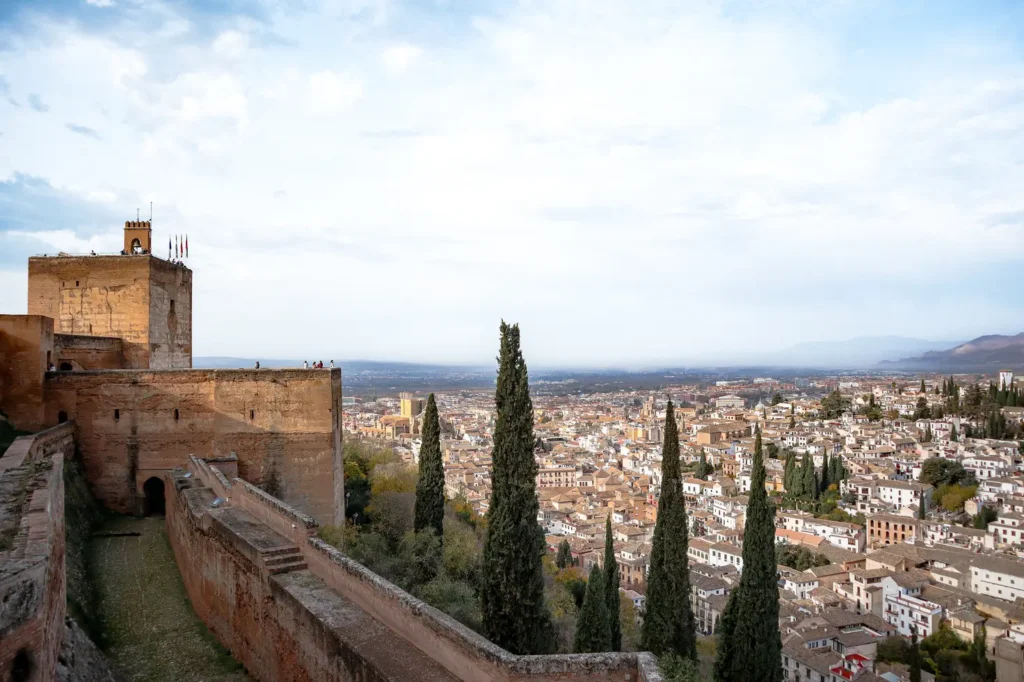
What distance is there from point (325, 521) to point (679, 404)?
170515mm

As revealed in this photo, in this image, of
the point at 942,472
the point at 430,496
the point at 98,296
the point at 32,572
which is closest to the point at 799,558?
the point at 942,472

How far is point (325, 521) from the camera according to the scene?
46.9 feet

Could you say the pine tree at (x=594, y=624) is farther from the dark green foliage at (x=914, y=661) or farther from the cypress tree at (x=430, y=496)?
the dark green foliage at (x=914, y=661)

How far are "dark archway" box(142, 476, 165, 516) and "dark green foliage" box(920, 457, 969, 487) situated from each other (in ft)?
240

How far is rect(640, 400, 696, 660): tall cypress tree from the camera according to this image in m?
16.9

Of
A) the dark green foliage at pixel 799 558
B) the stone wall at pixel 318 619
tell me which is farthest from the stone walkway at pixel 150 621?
the dark green foliage at pixel 799 558

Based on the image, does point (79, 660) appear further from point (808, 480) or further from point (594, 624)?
point (808, 480)

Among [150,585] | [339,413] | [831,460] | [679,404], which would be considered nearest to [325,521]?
[339,413]

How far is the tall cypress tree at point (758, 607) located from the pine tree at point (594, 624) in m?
3.23

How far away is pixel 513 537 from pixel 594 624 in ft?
18.8

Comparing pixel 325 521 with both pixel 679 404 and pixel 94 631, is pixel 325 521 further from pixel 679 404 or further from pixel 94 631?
pixel 679 404

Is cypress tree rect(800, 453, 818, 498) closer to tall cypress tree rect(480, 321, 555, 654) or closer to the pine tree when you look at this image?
the pine tree

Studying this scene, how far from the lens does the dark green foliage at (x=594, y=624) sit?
1523 cm

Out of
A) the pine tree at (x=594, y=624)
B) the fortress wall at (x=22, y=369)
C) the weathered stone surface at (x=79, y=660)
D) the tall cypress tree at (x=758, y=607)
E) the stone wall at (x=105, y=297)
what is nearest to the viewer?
the weathered stone surface at (x=79, y=660)
